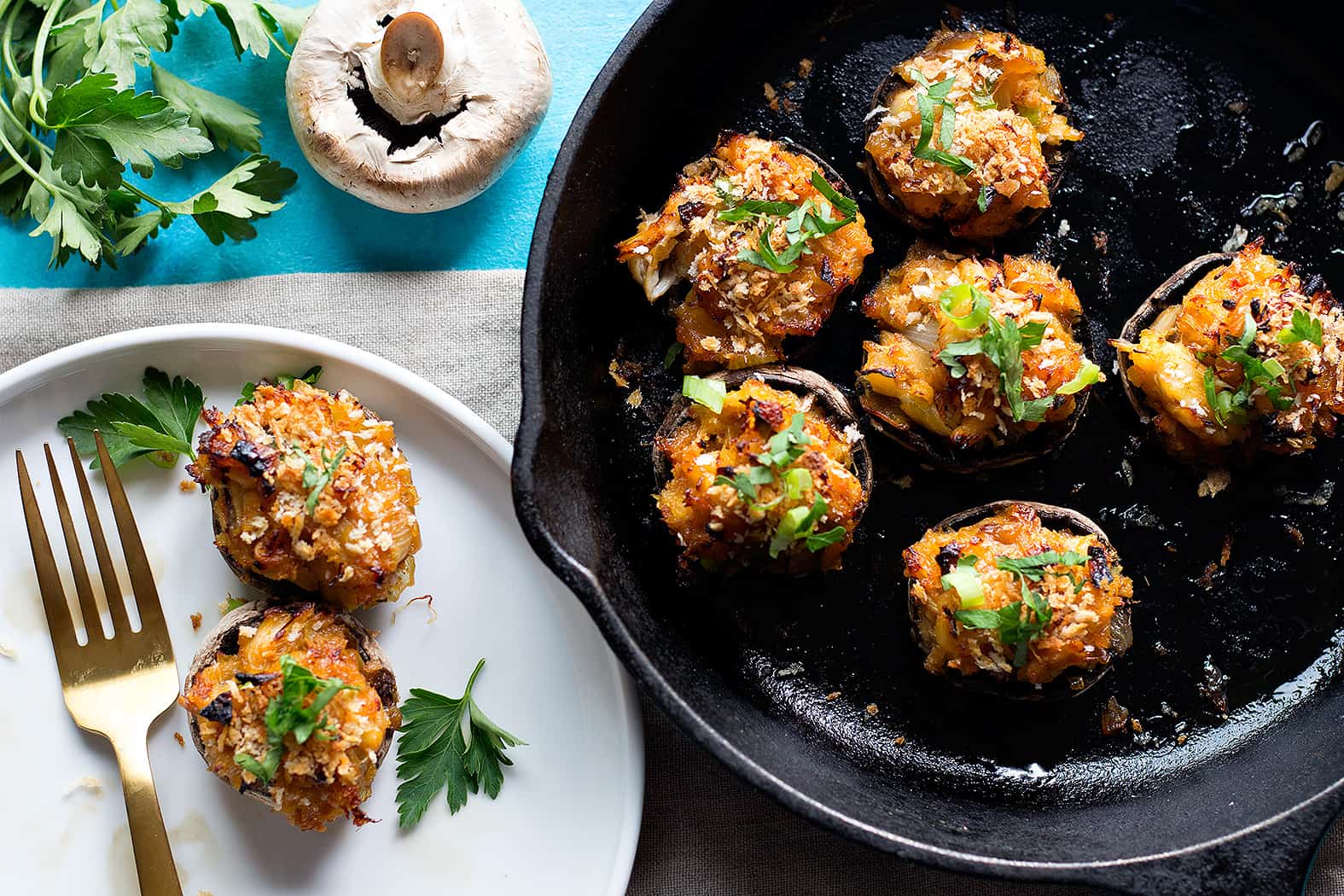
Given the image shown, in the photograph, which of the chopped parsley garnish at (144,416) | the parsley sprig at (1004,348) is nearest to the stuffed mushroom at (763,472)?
the parsley sprig at (1004,348)

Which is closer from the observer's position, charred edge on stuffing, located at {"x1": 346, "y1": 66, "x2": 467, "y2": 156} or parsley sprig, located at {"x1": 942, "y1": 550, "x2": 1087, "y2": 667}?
parsley sprig, located at {"x1": 942, "y1": 550, "x2": 1087, "y2": 667}

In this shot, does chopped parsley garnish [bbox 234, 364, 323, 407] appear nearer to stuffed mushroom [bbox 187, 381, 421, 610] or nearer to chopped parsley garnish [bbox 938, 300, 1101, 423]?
stuffed mushroom [bbox 187, 381, 421, 610]

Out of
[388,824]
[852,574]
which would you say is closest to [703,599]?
[852,574]

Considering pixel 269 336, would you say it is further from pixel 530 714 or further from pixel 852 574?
pixel 852 574

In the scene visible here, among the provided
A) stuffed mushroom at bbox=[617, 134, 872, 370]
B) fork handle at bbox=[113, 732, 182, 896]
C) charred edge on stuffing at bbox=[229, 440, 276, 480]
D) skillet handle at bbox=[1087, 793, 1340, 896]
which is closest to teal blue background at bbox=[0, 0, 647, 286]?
stuffed mushroom at bbox=[617, 134, 872, 370]

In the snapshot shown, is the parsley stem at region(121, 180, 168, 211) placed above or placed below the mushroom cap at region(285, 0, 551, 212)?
below
